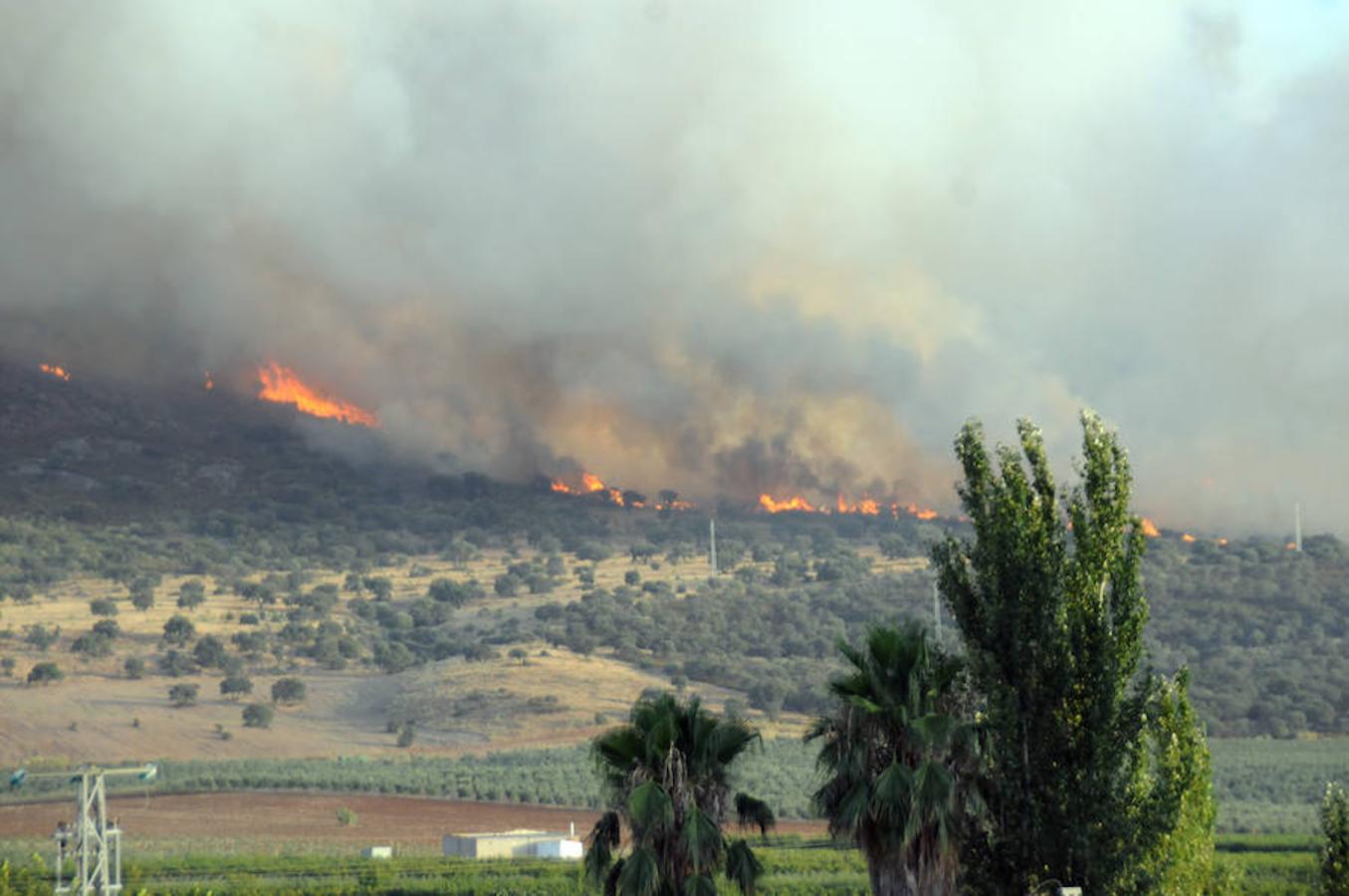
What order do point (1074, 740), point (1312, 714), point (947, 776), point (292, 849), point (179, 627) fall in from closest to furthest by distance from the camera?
point (947, 776) → point (1074, 740) → point (292, 849) → point (1312, 714) → point (179, 627)

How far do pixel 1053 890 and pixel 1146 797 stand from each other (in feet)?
10.9

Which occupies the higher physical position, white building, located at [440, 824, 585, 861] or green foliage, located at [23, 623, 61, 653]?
green foliage, located at [23, 623, 61, 653]

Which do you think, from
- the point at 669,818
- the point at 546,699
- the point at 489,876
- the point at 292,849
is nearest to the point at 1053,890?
the point at 669,818

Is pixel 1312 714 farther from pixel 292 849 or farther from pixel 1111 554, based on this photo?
pixel 1111 554

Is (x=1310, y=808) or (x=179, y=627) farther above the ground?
(x=179, y=627)

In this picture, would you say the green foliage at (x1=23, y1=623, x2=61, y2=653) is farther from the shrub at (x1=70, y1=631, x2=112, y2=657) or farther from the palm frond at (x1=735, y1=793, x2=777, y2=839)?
the palm frond at (x1=735, y1=793, x2=777, y2=839)

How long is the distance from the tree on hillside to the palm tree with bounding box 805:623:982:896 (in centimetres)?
147

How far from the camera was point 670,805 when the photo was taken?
38.7 metres

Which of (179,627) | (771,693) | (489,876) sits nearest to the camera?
(489,876)

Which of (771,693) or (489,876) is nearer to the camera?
(489,876)

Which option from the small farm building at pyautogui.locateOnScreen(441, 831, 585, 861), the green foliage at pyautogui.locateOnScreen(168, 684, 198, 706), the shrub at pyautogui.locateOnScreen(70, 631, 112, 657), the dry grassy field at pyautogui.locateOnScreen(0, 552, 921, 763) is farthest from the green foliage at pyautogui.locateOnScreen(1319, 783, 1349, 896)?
the shrub at pyautogui.locateOnScreen(70, 631, 112, 657)

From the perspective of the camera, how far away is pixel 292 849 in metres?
111

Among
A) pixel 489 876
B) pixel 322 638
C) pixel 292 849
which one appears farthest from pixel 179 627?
pixel 489 876

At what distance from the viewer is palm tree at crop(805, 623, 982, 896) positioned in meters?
38.3
